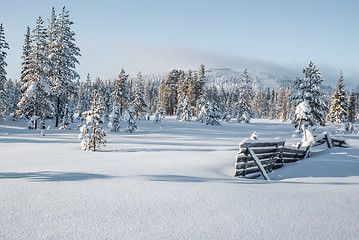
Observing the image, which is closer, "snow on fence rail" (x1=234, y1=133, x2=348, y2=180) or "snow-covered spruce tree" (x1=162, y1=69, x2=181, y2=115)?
"snow on fence rail" (x1=234, y1=133, x2=348, y2=180)

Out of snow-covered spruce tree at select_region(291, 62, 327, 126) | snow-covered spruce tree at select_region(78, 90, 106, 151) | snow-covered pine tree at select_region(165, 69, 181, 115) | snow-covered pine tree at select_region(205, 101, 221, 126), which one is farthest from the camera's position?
snow-covered pine tree at select_region(165, 69, 181, 115)

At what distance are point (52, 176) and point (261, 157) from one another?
6.65 meters

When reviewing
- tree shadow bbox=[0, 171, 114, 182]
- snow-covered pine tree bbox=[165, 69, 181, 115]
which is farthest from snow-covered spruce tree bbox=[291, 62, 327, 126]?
snow-covered pine tree bbox=[165, 69, 181, 115]

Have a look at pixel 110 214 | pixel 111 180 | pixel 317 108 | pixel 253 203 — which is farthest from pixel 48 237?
pixel 317 108

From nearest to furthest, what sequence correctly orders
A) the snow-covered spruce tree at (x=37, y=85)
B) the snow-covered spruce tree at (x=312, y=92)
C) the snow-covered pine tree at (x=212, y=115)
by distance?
the snow-covered spruce tree at (x=37, y=85) < the snow-covered spruce tree at (x=312, y=92) < the snow-covered pine tree at (x=212, y=115)

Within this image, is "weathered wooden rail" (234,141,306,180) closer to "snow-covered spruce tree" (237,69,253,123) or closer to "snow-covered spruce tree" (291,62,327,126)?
"snow-covered spruce tree" (291,62,327,126)

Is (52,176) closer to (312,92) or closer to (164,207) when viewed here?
(164,207)

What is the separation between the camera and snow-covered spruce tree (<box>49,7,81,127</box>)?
2831 cm

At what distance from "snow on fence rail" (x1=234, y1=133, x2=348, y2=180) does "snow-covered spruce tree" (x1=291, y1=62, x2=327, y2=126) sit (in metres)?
26.5

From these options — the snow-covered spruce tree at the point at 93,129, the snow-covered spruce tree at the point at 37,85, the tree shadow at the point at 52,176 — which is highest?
the snow-covered spruce tree at the point at 37,85

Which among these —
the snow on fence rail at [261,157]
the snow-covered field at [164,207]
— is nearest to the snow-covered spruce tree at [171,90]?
the snow on fence rail at [261,157]

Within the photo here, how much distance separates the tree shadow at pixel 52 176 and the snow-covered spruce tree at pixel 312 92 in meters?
34.2

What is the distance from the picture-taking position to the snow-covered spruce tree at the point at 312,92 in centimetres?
3262

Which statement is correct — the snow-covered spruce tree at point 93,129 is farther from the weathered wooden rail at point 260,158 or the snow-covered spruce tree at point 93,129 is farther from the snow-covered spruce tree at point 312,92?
the snow-covered spruce tree at point 312,92
